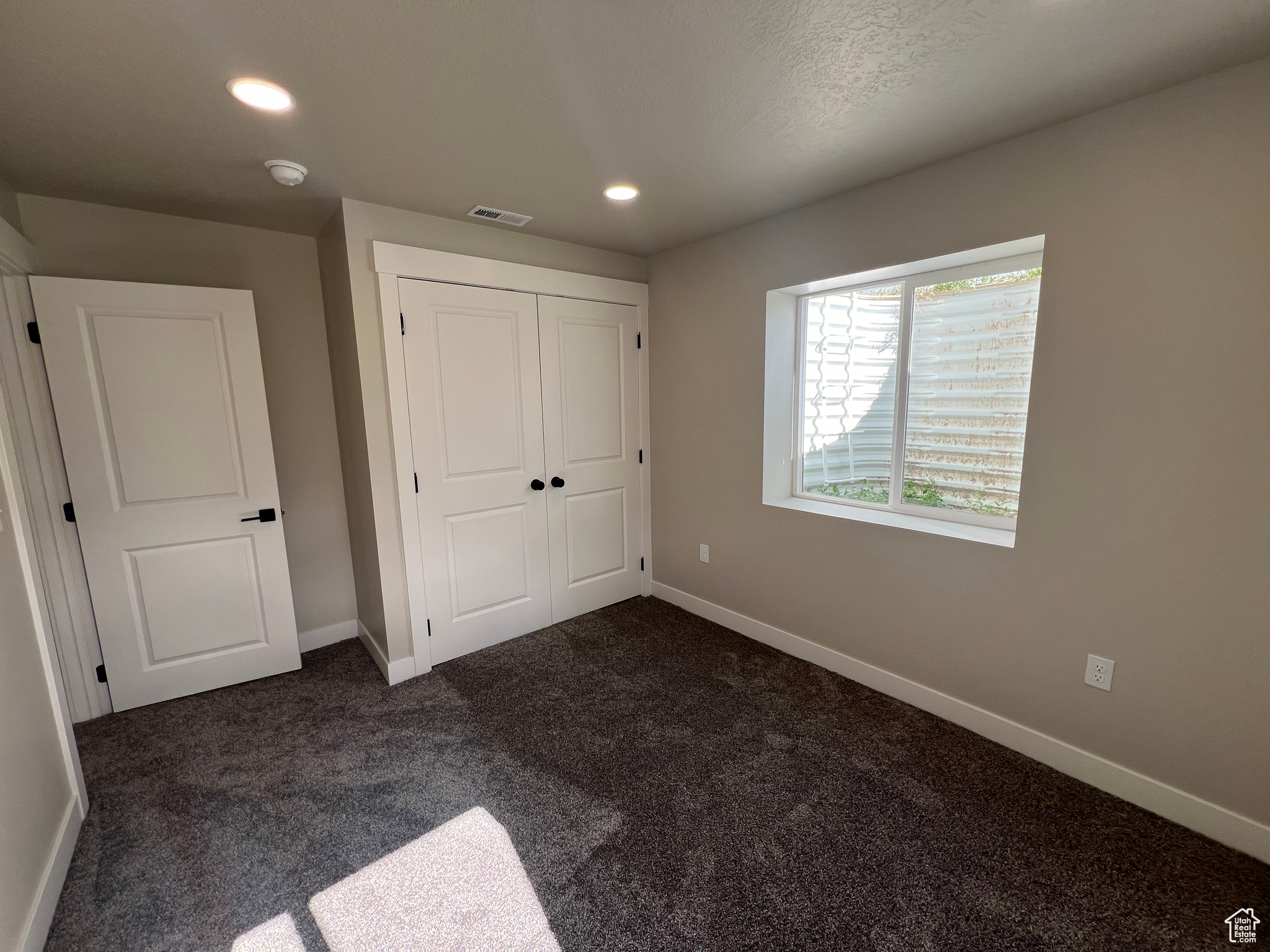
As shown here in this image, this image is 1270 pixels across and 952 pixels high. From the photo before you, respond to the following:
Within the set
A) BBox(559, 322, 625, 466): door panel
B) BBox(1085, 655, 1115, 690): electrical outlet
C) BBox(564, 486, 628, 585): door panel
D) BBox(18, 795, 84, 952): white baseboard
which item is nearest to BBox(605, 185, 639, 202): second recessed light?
BBox(559, 322, 625, 466): door panel

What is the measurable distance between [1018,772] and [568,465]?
256 cm

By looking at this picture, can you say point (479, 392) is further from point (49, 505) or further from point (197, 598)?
point (49, 505)

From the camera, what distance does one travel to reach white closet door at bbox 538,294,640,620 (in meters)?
3.13

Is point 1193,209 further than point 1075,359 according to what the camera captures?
No

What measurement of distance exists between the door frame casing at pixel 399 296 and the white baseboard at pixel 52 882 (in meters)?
1.24

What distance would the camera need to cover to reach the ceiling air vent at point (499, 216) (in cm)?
251

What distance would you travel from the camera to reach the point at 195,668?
2600 millimetres

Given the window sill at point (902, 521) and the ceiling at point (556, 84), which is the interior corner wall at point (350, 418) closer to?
the ceiling at point (556, 84)

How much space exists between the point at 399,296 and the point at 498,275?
0.54 m

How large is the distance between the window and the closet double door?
1.06 m

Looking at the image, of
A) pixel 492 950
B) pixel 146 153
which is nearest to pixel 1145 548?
pixel 492 950

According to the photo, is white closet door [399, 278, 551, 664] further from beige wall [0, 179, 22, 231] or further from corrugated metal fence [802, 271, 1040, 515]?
corrugated metal fence [802, 271, 1040, 515]

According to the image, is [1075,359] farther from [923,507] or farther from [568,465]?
[568,465]

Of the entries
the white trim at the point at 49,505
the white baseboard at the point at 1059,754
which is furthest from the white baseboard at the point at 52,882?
the white baseboard at the point at 1059,754
